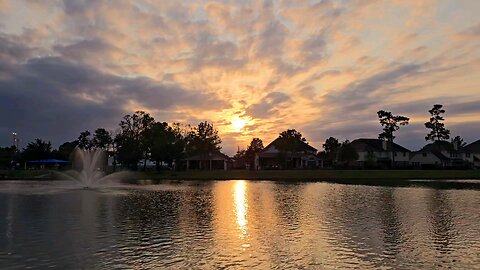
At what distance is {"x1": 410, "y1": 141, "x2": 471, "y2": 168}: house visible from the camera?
112644mm

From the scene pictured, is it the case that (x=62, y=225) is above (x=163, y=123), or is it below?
below

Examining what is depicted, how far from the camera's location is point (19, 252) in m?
14.2

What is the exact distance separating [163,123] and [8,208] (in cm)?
7161

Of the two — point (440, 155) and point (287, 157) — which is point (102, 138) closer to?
point (287, 157)

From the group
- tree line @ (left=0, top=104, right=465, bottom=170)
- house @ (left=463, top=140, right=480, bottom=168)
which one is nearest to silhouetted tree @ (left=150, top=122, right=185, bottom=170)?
tree line @ (left=0, top=104, right=465, bottom=170)

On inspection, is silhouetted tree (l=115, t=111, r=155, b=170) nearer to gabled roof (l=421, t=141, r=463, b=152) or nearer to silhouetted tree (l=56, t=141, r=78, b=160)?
silhouetted tree (l=56, t=141, r=78, b=160)

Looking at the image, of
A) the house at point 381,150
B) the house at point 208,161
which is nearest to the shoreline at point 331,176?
the house at point 208,161

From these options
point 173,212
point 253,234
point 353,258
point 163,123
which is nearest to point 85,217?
point 173,212

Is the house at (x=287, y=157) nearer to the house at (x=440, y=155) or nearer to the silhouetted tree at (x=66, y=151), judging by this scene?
the house at (x=440, y=155)

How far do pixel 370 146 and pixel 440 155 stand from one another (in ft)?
67.8

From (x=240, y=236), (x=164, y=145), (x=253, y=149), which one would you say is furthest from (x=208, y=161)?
(x=240, y=236)

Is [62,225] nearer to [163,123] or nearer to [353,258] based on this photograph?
[353,258]

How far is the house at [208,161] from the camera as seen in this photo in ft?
338

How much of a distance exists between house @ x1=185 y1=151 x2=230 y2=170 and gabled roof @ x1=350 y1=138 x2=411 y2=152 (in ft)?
115
